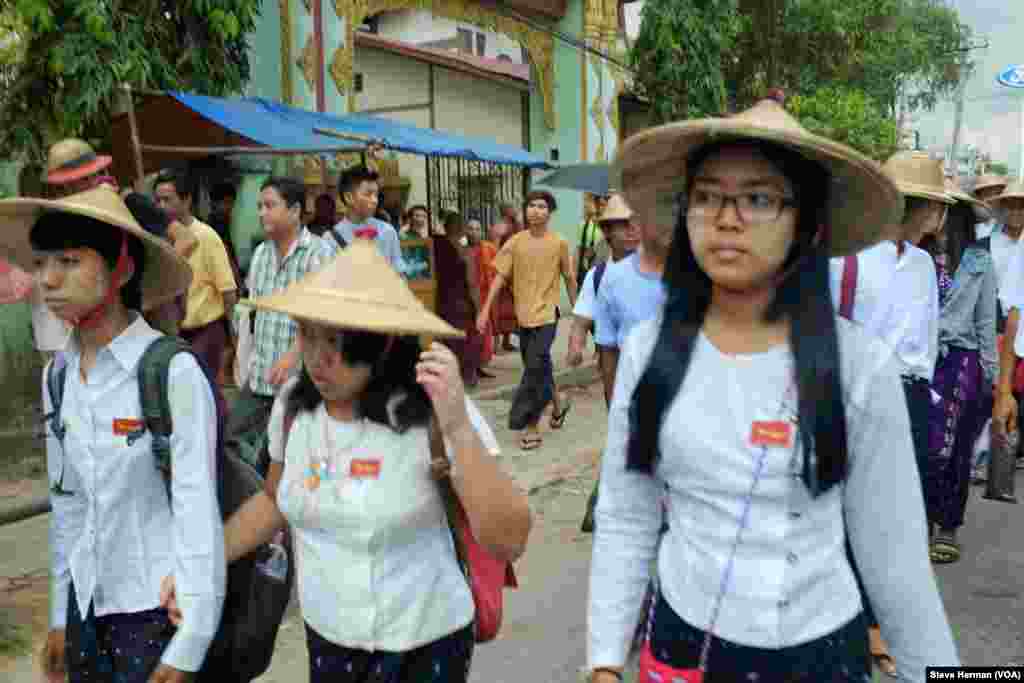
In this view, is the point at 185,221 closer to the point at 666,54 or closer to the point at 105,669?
the point at 105,669

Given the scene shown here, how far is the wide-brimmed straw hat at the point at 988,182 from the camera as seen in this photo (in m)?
8.28

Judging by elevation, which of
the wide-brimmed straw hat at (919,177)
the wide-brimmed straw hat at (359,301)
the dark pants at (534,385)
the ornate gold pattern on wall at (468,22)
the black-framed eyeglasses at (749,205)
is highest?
the ornate gold pattern on wall at (468,22)

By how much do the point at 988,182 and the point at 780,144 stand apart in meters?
7.28

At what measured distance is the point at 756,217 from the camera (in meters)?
1.89

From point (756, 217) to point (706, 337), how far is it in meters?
0.23

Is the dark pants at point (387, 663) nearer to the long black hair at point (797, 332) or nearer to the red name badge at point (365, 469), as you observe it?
the red name badge at point (365, 469)

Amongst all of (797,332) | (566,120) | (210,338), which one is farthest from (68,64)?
(566,120)

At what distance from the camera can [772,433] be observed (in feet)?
6.05

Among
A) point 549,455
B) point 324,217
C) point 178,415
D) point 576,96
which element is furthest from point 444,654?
point 576,96

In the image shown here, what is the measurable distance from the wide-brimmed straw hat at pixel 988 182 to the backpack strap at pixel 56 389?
7.31 meters

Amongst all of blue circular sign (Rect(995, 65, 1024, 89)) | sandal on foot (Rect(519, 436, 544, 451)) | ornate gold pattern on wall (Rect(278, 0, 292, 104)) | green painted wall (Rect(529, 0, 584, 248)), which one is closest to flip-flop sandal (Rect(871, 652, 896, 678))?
sandal on foot (Rect(519, 436, 544, 451))

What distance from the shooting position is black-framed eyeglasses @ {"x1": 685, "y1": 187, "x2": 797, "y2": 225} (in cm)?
190

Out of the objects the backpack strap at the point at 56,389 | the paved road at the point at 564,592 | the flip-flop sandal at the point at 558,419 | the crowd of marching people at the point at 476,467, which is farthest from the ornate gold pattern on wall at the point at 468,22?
the backpack strap at the point at 56,389

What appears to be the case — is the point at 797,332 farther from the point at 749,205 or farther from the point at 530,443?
the point at 530,443
